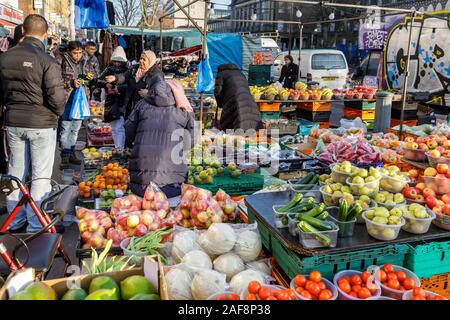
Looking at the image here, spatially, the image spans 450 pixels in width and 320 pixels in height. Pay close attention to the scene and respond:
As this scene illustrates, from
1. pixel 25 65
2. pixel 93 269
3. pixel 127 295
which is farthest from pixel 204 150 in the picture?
pixel 127 295

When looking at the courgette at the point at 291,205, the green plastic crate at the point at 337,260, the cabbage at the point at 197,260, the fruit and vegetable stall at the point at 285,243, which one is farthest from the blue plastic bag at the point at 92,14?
the green plastic crate at the point at 337,260

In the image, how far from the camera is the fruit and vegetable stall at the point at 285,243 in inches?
84.2

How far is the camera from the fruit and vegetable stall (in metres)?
2.14

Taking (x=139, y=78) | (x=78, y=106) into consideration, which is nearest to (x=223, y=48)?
(x=78, y=106)

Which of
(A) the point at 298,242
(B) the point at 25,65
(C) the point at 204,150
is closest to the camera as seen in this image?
(A) the point at 298,242

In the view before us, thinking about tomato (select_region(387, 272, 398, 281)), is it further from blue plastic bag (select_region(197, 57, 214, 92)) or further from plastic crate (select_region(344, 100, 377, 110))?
plastic crate (select_region(344, 100, 377, 110))

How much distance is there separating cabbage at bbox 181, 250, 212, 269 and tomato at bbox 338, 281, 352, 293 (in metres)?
0.81

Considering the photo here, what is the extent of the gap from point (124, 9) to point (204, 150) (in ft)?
100

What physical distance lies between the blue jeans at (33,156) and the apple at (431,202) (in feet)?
12.5

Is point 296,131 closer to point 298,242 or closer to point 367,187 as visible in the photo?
point 367,187

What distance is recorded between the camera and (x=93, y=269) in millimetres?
2504

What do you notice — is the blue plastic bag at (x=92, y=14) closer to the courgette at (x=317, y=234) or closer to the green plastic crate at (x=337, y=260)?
the green plastic crate at (x=337, y=260)

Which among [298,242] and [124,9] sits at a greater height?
[124,9]

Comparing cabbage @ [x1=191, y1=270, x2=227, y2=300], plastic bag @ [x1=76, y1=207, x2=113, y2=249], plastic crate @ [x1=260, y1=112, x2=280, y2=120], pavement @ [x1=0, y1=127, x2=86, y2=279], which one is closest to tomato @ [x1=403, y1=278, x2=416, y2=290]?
cabbage @ [x1=191, y1=270, x2=227, y2=300]
